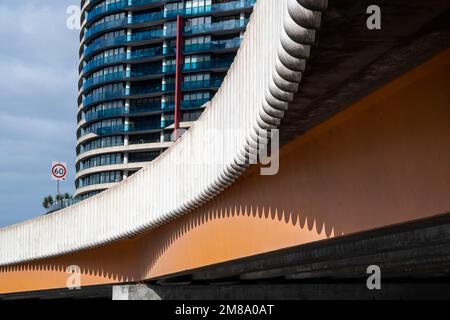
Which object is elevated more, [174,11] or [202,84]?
[174,11]

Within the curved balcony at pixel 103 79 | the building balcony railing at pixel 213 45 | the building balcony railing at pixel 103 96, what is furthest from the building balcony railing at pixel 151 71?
the building balcony railing at pixel 213 45

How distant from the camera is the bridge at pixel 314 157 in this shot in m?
7.76

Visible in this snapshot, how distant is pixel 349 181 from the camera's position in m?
11.5

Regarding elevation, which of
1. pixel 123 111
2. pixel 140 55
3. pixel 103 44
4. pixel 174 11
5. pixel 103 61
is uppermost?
pixel 174 11

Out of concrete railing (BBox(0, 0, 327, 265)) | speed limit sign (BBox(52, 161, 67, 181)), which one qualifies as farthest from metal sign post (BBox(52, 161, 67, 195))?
concrete railing (BBox(0, 0, 327, 265))

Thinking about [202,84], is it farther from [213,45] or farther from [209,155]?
[209,155]

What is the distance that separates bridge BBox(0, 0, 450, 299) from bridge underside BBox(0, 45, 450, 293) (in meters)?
0.02

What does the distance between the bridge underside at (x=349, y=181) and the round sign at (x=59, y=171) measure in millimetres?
54741

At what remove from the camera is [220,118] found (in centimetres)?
1630

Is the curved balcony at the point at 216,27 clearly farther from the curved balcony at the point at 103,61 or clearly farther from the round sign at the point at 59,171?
the round sign at the point at 59,171

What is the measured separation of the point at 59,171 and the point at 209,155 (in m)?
60.0

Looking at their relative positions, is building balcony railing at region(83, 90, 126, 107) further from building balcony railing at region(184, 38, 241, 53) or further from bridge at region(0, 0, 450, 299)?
bridge at region(0, 0, 450, 299)

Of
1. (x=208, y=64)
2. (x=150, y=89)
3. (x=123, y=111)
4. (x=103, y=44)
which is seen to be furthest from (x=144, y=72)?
(x=208, y=64)
